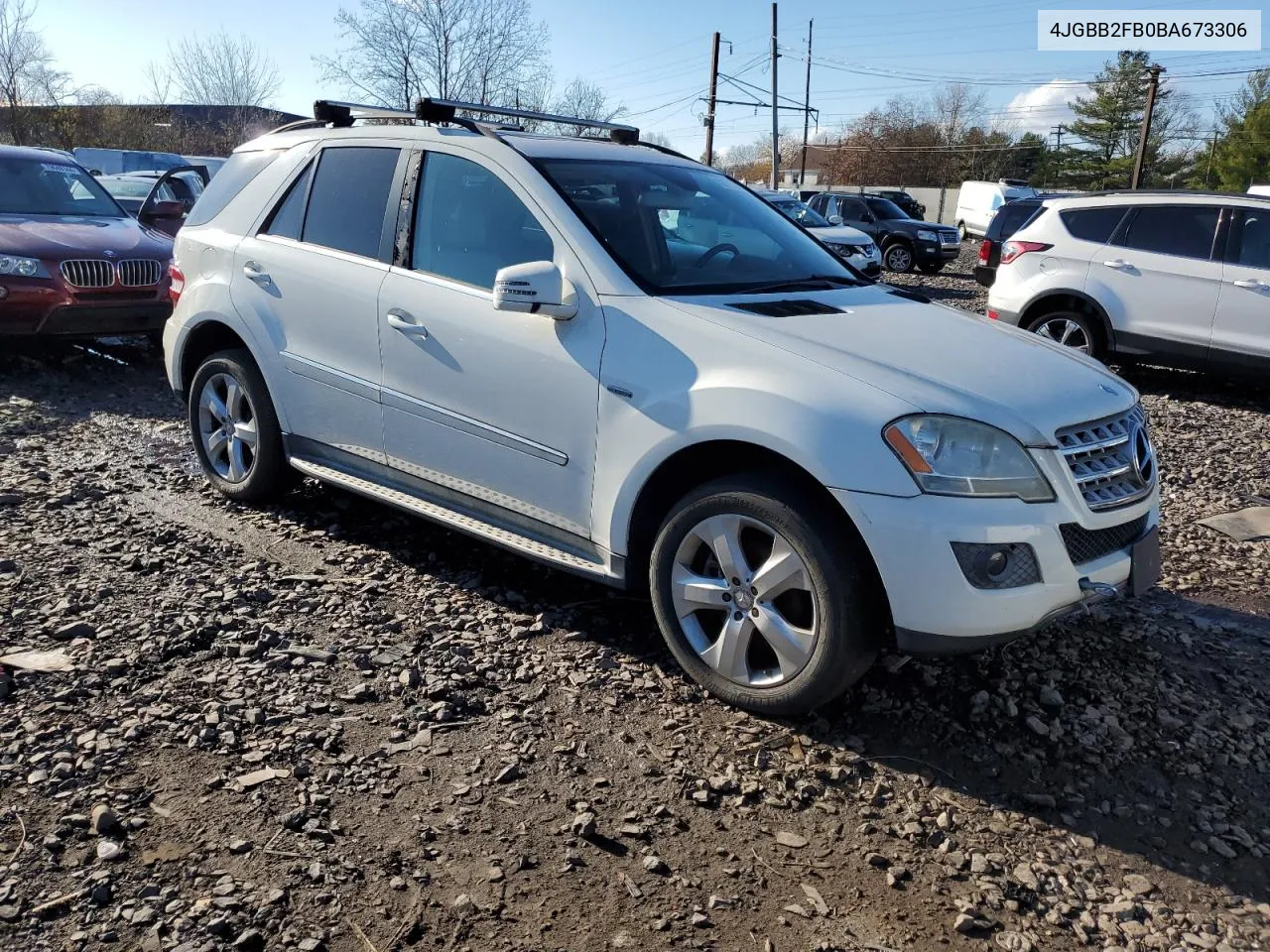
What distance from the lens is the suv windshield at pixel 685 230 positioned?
3.74 meters

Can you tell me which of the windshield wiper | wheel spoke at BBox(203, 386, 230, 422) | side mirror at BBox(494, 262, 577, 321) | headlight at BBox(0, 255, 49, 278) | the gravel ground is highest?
side mirror at BBox(494, 262, 577, 321)

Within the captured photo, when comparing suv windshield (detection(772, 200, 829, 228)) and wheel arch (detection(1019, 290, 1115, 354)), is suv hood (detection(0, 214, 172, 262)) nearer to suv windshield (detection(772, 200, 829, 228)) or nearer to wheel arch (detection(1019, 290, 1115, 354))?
wheel arch (detection(1019, 290, 1115, 354))

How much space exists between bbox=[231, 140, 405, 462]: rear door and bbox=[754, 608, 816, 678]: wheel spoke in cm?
190

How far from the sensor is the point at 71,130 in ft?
126

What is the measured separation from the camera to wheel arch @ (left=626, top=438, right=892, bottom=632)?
9.97 ft

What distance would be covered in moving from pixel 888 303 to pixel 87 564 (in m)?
3.54

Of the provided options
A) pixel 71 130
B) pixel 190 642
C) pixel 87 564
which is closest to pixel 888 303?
pixel 190 642

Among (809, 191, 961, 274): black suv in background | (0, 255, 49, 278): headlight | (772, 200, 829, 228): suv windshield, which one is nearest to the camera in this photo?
(0, 255, 49, 278): headlight

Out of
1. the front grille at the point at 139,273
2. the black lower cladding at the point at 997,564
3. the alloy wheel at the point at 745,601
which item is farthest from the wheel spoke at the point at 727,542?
the front grille at the point at 139,273

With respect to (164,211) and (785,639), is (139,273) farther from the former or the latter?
(785,639)

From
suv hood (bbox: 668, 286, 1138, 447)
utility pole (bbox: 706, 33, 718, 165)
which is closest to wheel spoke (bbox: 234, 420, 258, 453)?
suv hood (bbox: 668, 286, 1138, 447)

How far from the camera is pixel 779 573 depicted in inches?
122

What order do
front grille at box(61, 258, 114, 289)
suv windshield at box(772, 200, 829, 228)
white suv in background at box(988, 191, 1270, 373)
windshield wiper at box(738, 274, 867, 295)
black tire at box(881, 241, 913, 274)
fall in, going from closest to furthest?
windshield wiper at box(738, 274, 867, 295)
front grille at box(61, 258, 114, 289)
white suv in background at box(988, 191, 1270, 373)
suv windshield at box(772, 200, 829, 228)
black tire at box(881, 241, 913, 274)

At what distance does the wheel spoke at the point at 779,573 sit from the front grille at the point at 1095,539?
2.51 ft
